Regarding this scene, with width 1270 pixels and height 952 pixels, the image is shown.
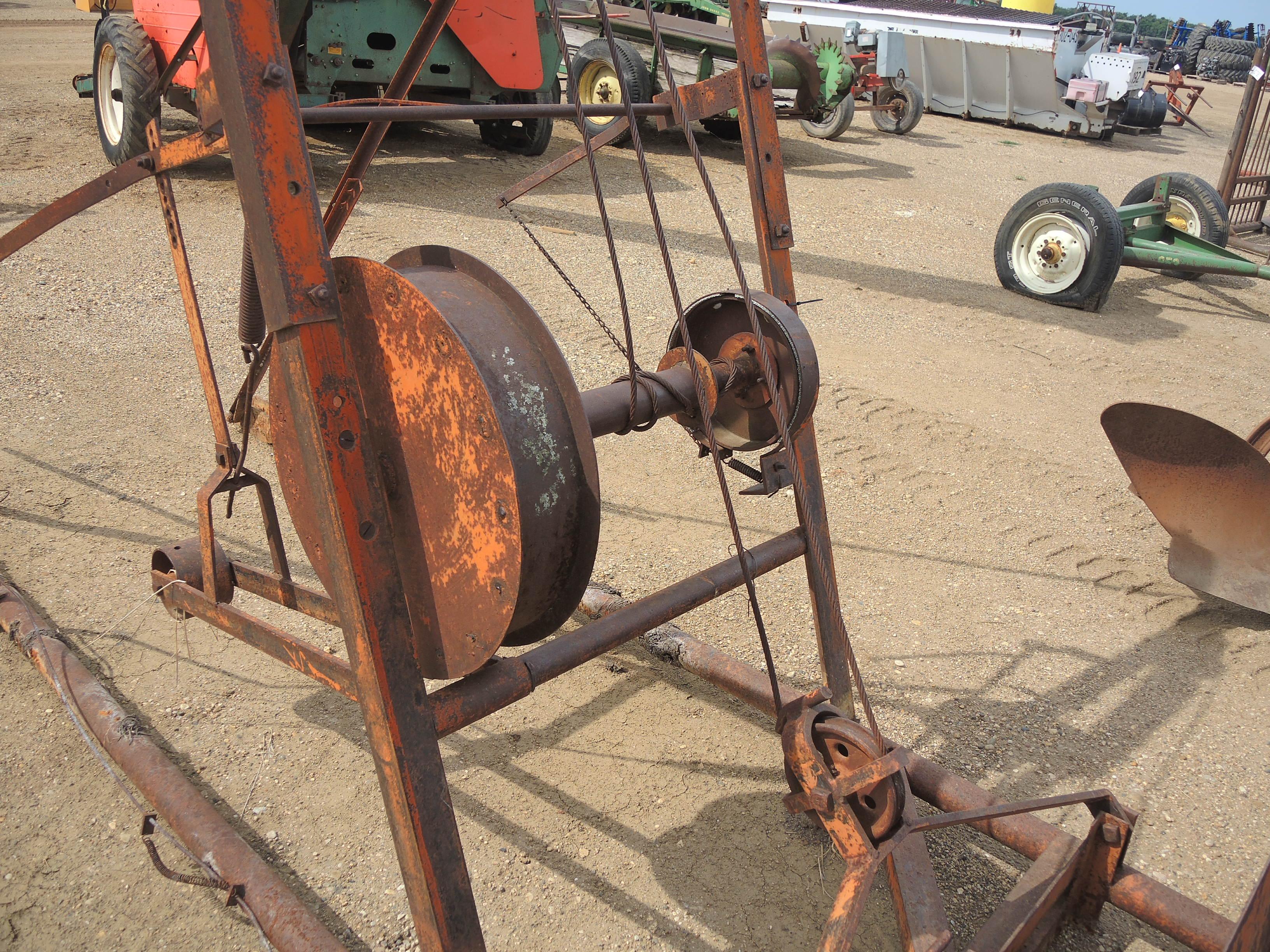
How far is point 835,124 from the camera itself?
13039 millimetres

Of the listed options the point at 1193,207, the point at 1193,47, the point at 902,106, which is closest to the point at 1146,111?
the point at 902,106

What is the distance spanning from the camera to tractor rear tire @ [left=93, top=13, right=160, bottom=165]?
745 cm

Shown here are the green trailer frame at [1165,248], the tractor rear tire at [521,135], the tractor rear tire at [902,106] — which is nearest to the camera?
the green trailer frame at [1165,248]

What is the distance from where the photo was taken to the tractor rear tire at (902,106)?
1396cm

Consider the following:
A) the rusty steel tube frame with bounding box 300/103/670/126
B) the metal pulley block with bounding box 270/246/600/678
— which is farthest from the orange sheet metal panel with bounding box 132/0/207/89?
the metal pulley block with bounding box 270/246/600/678

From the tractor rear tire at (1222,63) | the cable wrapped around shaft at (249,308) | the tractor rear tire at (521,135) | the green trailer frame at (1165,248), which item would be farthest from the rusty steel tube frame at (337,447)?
the tractor rear tire at (1222,63)

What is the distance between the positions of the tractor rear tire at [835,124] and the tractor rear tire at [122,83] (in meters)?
7.83

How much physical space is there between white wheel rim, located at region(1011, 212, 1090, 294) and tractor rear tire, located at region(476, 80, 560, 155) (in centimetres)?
484

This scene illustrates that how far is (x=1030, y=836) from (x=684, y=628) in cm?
160

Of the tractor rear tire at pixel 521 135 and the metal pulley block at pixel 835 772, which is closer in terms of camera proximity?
the metal pulley block at pixel 835 772

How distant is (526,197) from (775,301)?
6.68 meters

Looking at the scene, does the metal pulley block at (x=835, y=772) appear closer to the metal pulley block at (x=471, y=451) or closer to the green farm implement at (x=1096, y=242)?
the metal pulley block at (x=471, y=451)

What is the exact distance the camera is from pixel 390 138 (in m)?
10.1

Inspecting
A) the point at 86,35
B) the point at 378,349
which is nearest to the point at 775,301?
the point at 378,349
